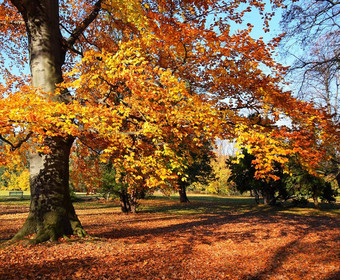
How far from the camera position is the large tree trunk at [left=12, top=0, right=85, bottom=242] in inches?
275

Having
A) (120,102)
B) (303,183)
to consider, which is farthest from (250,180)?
(120,102)

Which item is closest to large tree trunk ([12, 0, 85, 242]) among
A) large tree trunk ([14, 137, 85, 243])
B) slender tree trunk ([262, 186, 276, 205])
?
large tree trunk ([14, 137, 85, 243])

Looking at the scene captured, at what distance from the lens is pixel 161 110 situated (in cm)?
877

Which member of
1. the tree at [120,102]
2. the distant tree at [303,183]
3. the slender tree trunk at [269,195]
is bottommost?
the slender tree trunk at [269,195]

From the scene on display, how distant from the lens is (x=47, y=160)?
23.8 feet

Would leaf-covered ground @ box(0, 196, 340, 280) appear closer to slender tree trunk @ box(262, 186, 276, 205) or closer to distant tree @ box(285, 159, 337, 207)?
distant tree @ box(285, 159, 337, 207)

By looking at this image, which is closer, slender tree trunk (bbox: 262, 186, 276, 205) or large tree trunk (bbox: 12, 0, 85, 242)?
large tree trunk (bbox: 12, 0, 85, 242)

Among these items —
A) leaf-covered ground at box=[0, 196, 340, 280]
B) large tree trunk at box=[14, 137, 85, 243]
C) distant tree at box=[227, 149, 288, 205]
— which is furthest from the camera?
distant tree at box=[227, 149, 288, 205]

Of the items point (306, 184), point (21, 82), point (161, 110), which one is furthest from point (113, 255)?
point (306, 184)

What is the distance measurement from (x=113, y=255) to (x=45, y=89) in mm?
5051

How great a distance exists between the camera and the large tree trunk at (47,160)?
22.9 feet

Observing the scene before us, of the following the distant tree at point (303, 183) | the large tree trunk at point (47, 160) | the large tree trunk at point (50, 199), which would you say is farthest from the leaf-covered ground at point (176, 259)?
the distant tree at point (303, 183)

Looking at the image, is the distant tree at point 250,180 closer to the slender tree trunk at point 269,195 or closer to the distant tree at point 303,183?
the slender tree trunk at point 269,195

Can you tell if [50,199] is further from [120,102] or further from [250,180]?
[250,180]
